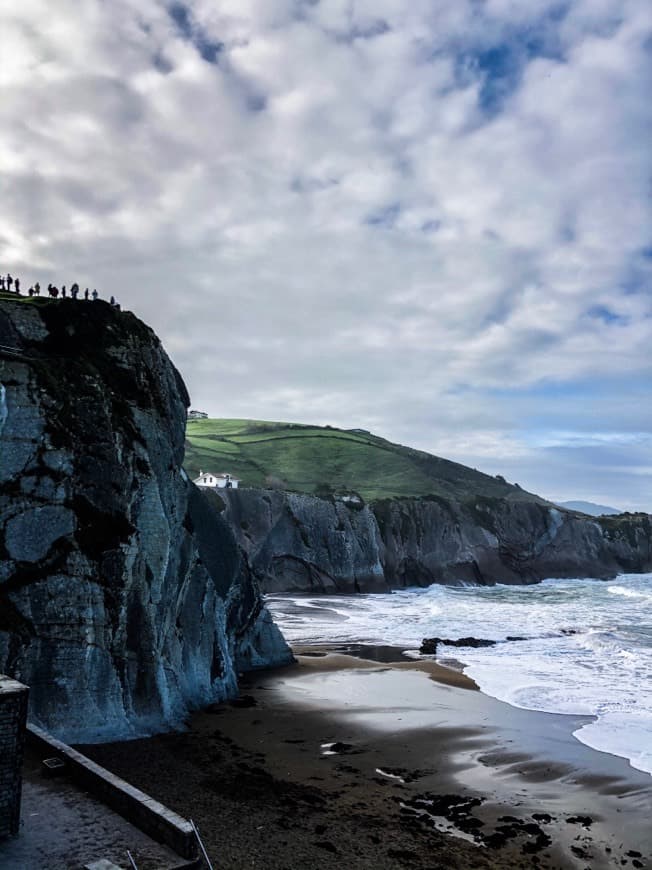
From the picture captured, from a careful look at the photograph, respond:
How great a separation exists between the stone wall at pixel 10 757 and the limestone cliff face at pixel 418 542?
65.5 m

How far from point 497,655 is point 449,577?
57.4 metres

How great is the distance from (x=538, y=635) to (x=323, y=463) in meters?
103

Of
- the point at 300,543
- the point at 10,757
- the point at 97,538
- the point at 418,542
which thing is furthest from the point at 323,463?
the point at 10,757

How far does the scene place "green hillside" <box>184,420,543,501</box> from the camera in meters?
131

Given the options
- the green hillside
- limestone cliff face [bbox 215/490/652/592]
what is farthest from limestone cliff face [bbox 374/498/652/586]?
the green hillside

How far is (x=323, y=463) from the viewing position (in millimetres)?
150875

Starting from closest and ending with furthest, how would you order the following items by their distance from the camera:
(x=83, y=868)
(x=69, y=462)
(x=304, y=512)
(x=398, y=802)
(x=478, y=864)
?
(x=83, y=868) < (x=478, y=864) < (x=398, y=802) < (x=69, y=462) < (x=304, y=512)

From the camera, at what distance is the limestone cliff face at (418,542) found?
85438 millimetres

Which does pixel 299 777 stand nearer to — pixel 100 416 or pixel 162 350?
pixel 100 416

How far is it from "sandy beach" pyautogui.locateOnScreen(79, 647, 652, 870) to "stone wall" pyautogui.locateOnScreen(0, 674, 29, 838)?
445 cm

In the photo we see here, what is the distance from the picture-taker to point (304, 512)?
89125 millimetres

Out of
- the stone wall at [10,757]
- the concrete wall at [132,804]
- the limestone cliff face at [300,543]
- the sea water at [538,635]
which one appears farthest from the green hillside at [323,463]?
the stone wall at [10,757]

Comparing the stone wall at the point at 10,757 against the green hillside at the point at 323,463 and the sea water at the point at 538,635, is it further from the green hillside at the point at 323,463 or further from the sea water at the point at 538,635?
the green hillside at the point at 323,463

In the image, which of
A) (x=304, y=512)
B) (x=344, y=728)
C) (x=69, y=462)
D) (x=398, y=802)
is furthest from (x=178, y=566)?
(x=304, y=512)
